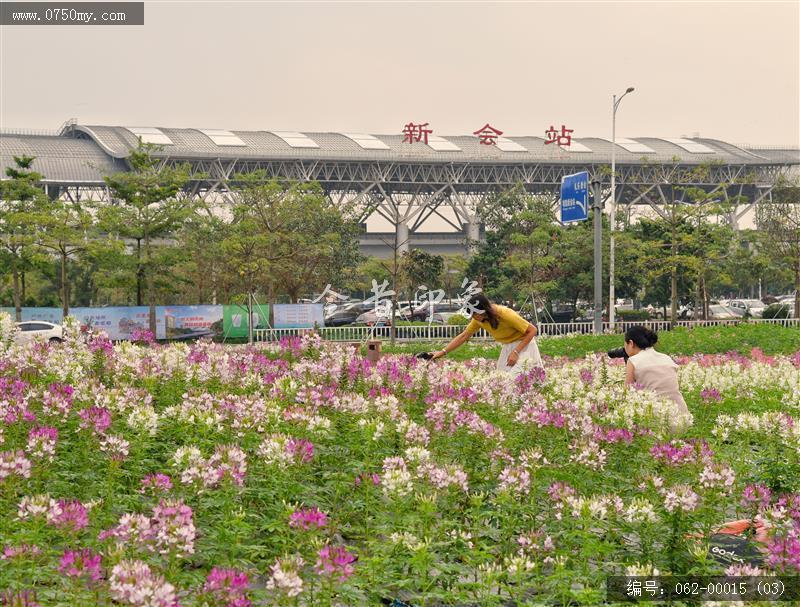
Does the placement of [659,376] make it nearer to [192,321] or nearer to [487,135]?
[192,321]

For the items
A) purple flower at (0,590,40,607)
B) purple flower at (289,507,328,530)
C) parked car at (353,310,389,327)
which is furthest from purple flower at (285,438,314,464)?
parked car at (353,310,389,327)

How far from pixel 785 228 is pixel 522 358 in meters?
35.2

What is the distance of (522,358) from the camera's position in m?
10.0

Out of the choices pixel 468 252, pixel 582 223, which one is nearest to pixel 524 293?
pixel 582 223

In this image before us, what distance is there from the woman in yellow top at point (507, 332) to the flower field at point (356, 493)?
60.2 inches

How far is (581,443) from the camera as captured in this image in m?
6.03

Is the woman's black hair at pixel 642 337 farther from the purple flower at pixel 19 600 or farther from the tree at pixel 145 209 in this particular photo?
the tree at pixel 145 209

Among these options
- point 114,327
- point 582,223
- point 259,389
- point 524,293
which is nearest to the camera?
point 259,389

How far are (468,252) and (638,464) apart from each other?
197 feet

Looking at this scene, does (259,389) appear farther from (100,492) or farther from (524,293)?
(524,293)

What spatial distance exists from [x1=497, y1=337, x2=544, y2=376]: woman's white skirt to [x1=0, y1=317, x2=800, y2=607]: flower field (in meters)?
1.10

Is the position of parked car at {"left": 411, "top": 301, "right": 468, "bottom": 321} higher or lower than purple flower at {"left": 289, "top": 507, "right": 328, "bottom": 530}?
lower

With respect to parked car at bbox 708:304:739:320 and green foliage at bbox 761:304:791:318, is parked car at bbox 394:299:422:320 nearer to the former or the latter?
parked car at bbox 708:304:739:320

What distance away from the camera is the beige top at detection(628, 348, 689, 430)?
8.45m
